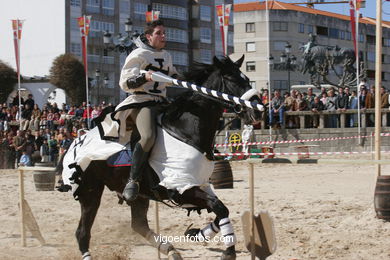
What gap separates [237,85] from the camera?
7.23 meters

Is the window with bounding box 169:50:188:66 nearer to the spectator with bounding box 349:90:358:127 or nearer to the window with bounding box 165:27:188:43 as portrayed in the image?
the window with bounding box 165:27:188:43

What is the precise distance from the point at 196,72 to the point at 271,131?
1963 centimetres

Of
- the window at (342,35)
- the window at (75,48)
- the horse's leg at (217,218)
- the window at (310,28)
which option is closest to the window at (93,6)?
the window at (75,48)

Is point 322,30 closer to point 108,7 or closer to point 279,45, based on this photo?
point 279,45

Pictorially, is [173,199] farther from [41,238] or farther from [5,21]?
Answer: [5,21]

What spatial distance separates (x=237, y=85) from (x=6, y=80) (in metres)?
44.0

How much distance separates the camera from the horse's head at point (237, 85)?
691cm

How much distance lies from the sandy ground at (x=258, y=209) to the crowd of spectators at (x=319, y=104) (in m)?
8.22

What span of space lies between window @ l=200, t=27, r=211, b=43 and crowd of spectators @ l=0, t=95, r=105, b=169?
49.8m

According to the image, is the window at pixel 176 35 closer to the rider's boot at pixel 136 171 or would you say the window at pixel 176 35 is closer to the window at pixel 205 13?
the window at pixel 205 13

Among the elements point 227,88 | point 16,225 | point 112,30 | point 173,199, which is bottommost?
point 16,225

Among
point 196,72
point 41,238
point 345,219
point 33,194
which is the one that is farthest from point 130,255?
point 33,194

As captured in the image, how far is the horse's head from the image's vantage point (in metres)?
6.91

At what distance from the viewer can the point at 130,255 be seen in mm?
9172
